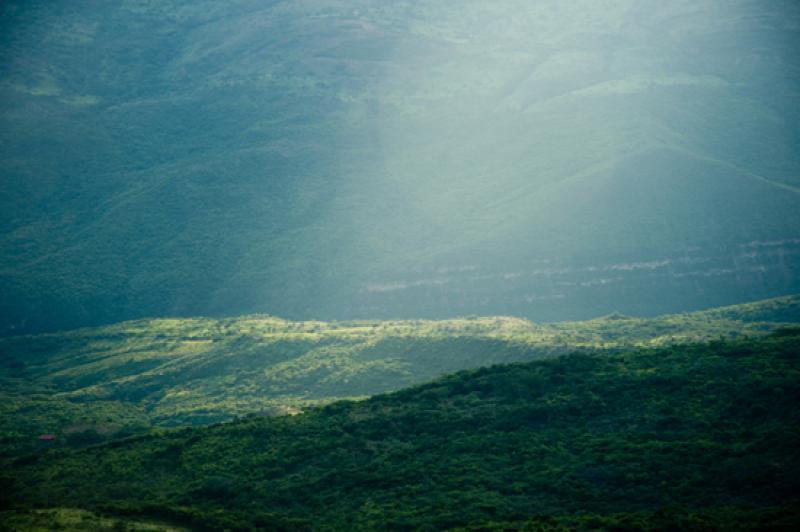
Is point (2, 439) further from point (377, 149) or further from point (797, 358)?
point (377, 149)

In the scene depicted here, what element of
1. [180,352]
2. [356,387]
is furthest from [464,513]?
[180,352]

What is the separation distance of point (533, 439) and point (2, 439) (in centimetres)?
5330

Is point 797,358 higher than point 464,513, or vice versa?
point 797,358

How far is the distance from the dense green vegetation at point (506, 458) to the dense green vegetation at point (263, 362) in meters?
19.2

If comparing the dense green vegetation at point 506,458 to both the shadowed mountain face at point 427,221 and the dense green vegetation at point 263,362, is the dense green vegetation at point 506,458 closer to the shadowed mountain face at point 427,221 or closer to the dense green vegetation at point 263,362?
the dense green vegetation at point 263,362

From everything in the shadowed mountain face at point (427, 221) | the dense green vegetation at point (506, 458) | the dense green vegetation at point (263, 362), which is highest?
the shadowed mountain face at point (427, 221)

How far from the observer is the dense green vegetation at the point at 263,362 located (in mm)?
86375

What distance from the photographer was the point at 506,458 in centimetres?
5009

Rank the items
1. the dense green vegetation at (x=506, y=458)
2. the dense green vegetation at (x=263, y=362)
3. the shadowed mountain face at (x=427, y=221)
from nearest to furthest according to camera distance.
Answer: the dense green vegetation at (x=506, y=458) → the dense green vegetation at (x=263, y=362) → the shadowed mountain face at (x=427, y=221)

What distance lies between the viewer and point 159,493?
163ft

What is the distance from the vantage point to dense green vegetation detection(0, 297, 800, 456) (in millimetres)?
86375

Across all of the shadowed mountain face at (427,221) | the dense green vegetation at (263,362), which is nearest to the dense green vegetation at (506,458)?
the dense green vegetation at (263,362)

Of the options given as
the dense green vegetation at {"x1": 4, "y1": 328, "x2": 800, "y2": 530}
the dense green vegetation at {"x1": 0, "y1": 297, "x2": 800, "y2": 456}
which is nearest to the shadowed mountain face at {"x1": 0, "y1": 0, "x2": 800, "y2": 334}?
the dense green vegetation at {"x1": 0, "y1": 297, "x2": 800, "y2": 456}

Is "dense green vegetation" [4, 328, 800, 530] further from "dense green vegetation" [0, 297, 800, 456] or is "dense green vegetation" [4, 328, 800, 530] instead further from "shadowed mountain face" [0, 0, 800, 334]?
"shadowed mountain face" [0, 0, 800, 334]
